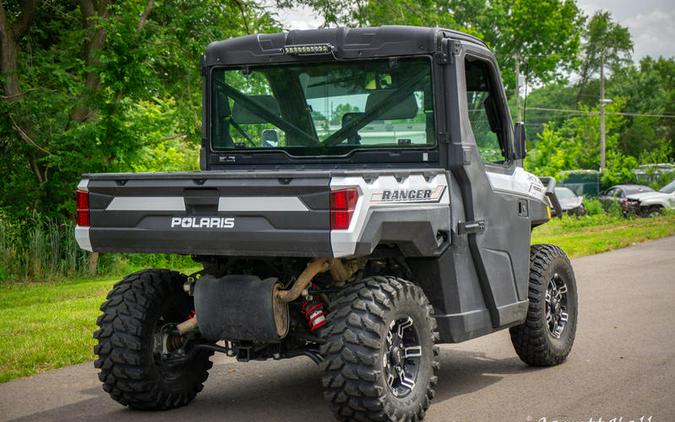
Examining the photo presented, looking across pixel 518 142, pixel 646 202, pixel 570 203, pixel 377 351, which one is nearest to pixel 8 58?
pixel 518 142

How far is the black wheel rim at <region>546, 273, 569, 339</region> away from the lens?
811 centimetres

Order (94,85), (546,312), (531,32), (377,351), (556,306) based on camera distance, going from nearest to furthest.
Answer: (377,351) → (546,312) → (556,306) → (94,85) → (531,32)

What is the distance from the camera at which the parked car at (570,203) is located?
35303 millimetres

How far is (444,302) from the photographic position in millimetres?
6586

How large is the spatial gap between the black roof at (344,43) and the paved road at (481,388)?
2.43 metres

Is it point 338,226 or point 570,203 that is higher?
point 338,226

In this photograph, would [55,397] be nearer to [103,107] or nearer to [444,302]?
[444,302]

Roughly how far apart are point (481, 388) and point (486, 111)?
2066mm

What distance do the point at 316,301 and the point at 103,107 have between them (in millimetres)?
11757

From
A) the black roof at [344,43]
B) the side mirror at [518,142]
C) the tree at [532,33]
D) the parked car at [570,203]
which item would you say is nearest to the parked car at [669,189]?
the parked car at [570,203]

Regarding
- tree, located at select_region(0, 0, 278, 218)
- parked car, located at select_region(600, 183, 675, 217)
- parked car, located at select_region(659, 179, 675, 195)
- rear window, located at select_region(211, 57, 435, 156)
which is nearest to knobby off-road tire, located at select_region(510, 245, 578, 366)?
rear window, located at select_region(211, 57, 435, 156)

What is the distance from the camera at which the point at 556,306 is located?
8195 mm

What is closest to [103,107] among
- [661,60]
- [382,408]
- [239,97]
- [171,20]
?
[171,20]

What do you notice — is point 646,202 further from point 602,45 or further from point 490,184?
point 602,45
